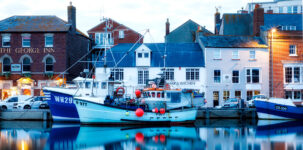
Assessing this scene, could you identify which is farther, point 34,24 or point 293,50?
point 34,24

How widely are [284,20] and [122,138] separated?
112 ft

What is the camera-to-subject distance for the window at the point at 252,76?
46.9 metres

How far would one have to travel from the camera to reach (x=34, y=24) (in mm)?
48844

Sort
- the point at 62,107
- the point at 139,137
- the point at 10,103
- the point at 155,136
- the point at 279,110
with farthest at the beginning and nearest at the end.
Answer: the point at 10,103 → the point at 279,110 → the point at 62,107 → the point at 155,136 → the point at 139,137

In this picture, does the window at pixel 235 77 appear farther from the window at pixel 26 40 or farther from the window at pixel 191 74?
the window at pixel 26 40

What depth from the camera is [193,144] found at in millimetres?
25000

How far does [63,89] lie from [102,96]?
3.57 meters

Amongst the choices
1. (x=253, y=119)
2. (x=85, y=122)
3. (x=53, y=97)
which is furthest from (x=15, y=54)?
(x=253, y=119)

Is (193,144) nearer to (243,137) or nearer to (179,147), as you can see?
(179,147)

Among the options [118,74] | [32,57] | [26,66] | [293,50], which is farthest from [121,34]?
[293,50]

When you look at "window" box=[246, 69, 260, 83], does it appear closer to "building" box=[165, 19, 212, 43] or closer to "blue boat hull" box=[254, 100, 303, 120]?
"blue boat hull" box=[254, 100, 303, 120]

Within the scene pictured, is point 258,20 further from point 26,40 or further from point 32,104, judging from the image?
point 32,104

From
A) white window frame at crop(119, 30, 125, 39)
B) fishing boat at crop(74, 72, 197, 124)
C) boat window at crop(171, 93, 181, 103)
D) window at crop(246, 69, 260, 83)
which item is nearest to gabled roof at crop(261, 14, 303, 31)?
window at crop(246, 69, 260, 83)

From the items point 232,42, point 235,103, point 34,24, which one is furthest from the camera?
point 34,24
